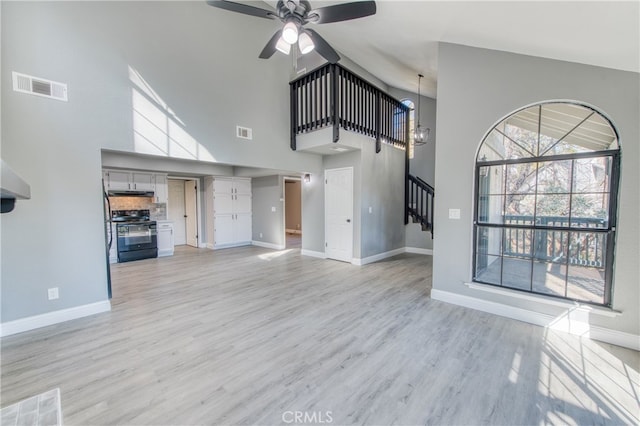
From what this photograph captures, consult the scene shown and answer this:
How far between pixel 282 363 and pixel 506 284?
297 cm

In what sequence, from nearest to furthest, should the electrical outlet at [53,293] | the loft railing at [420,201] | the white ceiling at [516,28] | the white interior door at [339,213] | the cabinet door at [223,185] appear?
the white ceiling at [516,28] → the electrical outlet at [53,293] → the white interior door at [339,213] → the loft railing at [420,201] → the cabinet door at [223,185]

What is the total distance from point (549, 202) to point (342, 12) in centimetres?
320

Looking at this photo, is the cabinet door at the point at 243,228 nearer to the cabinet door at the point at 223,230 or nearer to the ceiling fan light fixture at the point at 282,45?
the cabinet door at the point at 223,230

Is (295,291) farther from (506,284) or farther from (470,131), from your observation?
(470,131)

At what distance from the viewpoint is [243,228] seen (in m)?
8.23

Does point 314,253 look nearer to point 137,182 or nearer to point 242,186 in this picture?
point 242,186

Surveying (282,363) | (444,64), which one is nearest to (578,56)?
(444,64)

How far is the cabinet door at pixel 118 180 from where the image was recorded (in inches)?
235

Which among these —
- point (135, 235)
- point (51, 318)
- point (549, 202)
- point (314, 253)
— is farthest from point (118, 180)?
point (549, 202)

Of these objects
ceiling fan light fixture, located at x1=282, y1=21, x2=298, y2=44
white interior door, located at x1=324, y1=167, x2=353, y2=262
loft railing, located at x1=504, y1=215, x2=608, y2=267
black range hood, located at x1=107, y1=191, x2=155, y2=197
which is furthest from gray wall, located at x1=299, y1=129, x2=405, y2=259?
black range hood, located at x1=107, y1=191, x2=155, y2=197

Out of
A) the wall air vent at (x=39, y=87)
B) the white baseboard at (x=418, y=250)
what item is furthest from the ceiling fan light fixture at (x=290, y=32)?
the white baseboard at (x=418, y=250)

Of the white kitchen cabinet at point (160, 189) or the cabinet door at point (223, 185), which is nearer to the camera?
the white kitchen cabinet at point (160, 189)

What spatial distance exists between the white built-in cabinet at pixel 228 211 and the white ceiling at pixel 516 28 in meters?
5.09

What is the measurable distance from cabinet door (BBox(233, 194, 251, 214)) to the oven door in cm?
221
